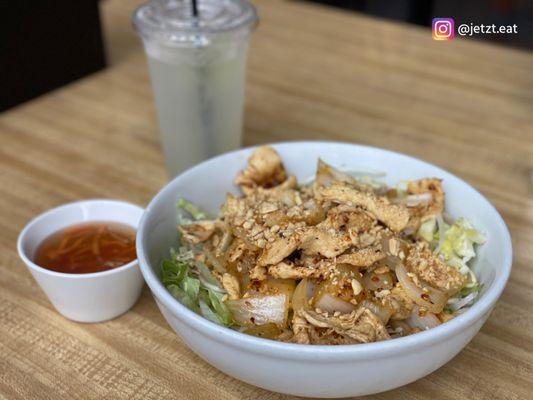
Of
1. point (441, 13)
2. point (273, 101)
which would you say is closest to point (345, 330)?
point (273, 101)

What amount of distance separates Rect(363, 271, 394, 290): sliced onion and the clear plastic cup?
0.68 meters

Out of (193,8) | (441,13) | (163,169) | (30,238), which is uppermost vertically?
(193,8)

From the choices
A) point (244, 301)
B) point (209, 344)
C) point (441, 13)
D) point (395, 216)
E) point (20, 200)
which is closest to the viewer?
point (209, 344)

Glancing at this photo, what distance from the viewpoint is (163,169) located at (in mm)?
1758

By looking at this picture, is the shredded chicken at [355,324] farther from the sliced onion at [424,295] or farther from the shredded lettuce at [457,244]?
the shredded lettuce at [457,244]

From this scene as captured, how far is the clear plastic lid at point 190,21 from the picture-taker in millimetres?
1488

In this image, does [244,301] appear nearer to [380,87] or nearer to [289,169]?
[289,169]

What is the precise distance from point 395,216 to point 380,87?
1.01m

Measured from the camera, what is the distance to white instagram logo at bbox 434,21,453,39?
2304mm

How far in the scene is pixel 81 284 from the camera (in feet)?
3.84

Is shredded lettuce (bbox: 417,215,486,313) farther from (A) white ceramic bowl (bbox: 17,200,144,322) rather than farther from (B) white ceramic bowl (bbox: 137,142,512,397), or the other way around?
(A) white ceramic bowl (bbox: 17,200,144,322)

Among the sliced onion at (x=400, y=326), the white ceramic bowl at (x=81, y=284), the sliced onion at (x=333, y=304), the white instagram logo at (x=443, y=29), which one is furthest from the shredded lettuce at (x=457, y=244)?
the white instagram logo at (x=443, y=29)

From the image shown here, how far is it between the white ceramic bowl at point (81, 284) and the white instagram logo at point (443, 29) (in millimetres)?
1443

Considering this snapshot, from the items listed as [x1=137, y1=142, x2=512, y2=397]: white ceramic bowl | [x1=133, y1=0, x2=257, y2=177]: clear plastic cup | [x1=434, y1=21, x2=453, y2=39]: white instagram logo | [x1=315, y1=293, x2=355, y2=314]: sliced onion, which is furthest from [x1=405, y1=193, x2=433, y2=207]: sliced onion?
[x1=434, y1=21, x2=453, y2=39]: white instagram logo
